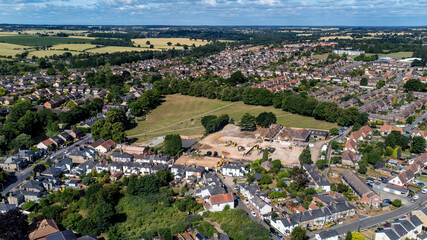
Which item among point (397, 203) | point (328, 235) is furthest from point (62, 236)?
point (397, 203)

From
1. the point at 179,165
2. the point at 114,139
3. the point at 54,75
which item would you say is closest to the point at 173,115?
the point at 114,139

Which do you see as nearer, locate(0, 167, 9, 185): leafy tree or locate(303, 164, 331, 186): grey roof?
locate(303, 164, 331, 186): grey roof

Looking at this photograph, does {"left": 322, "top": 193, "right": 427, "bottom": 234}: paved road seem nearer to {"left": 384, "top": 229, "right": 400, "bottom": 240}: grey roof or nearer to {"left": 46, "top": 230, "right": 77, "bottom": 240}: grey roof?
{"left": 384, "top": 229, "right": 400, "bottom": 240}: grey roof

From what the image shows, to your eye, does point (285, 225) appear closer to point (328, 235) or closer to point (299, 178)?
point (328, 235)

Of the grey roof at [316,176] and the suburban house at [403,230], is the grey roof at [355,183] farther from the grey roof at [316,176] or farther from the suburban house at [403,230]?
the suburban house at [403,230]

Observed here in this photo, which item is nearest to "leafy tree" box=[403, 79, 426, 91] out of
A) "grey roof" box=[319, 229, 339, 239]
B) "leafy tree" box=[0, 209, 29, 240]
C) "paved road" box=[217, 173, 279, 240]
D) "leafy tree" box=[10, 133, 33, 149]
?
"paved road" box=[217, 173, 279, 240]

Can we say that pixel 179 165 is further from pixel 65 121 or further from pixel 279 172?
pixel 65 121
